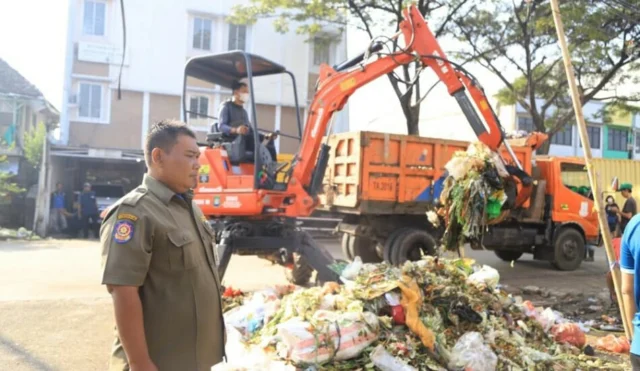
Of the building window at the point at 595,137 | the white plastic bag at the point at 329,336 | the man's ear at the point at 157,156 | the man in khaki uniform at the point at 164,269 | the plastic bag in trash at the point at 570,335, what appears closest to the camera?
the man in khaki uniform at the point at 164,269

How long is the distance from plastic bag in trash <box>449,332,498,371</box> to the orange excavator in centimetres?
255

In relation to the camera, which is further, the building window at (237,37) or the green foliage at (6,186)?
the building window at (237,37)

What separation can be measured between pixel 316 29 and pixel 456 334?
1199cm

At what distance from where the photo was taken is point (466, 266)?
5977 millimetres

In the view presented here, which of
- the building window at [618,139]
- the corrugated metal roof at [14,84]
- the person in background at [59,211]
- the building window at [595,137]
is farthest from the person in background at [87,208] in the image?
the building window at [618,139]

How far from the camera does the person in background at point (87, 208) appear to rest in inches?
626

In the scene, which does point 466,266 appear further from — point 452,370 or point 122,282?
point 122,282

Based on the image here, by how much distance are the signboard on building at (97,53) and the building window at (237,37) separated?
3791 mm

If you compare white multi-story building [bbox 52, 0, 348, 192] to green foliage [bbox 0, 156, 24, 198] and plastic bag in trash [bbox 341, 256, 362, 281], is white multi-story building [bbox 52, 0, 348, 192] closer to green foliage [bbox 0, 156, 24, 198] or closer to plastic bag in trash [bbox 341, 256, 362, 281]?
green foliage [bbox 0, 156, 24, 198]

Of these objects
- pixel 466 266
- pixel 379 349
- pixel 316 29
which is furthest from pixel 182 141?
pixel 316 29

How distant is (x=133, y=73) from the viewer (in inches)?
727

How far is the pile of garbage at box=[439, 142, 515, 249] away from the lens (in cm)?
606

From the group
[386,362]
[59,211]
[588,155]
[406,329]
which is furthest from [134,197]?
[59,211]

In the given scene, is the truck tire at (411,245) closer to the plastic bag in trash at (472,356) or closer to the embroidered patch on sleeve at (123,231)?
the plastic bag in trash at (472,356)
